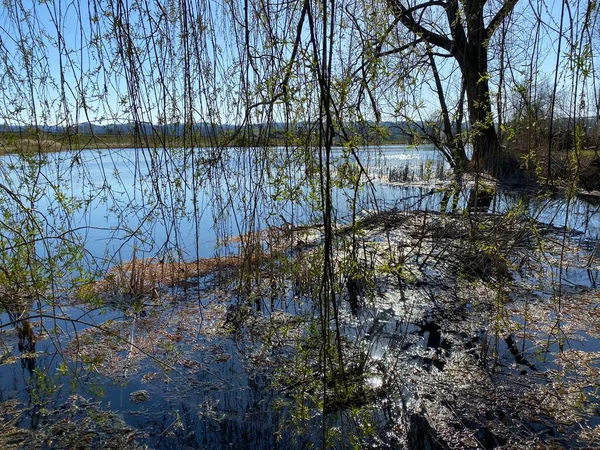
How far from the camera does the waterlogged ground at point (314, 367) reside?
175cm

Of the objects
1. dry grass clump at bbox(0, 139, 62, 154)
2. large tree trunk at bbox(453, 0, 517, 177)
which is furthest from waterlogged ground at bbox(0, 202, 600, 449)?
dry grass clump at bbox(0, 139, 62, 154)

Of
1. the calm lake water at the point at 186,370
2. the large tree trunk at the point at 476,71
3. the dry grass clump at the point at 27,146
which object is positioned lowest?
the calm lake water at the point at 186,370

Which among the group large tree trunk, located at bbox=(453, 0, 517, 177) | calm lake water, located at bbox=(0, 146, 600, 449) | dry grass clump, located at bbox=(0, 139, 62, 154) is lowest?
calm lake water, located at bbox=(0, 146, 600, 449)

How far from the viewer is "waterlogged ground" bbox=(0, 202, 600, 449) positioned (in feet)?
5.74

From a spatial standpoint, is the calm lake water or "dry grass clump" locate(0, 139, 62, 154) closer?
the calm lake water

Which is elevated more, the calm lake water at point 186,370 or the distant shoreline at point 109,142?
the distant shoreline at point 109,142

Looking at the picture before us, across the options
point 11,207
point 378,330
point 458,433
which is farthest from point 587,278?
point 11,207

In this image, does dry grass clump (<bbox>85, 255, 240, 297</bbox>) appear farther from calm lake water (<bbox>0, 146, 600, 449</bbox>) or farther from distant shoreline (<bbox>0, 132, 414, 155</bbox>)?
distant shoreline (<bbox>0, 132, 414, 155</bbox>)

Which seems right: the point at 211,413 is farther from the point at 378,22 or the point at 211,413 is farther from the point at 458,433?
the point at 378,22

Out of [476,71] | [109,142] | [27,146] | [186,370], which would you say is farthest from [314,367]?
[27,146]

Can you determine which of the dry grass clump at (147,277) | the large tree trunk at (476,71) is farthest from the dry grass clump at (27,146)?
the large tree trunk at (476,71)

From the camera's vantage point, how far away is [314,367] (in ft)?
7.02

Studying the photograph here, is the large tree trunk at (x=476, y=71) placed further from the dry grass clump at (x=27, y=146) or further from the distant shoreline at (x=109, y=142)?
the dry grass clump at (x=27, y=146)

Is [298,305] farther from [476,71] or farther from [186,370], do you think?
[476,71]
